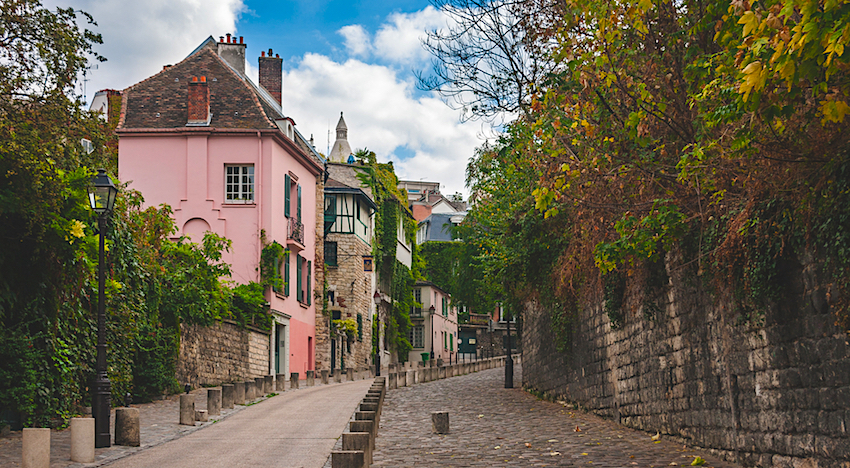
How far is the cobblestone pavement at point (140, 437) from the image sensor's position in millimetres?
9906

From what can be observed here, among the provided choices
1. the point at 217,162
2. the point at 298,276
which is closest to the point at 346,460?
the point at 217,162

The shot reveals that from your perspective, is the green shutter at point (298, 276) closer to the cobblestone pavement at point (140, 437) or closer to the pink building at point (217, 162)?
the pink building at point (217, 162)

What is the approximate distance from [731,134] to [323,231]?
2936 cm

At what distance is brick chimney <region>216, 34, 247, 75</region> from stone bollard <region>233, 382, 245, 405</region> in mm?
18742

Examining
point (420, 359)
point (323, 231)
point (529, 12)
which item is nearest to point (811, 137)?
point (529, 12)

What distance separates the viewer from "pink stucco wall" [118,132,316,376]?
2894 cm

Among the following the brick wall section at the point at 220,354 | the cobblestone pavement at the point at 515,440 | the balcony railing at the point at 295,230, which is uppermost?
the balcony railing at the point at 295,230

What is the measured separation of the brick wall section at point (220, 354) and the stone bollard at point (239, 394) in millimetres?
2103

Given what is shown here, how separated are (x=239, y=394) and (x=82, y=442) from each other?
8950 millimetres

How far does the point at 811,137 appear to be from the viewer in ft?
23.3

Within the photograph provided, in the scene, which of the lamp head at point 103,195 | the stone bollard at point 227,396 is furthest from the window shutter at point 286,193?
the lamp head at point 103,195

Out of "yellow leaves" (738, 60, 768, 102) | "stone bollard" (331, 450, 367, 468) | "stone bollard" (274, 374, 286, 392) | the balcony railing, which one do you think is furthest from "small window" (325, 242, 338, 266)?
"yellow leaves" (738, 60, 768, 102)

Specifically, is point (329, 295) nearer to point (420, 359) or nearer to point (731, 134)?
point (420, 359)

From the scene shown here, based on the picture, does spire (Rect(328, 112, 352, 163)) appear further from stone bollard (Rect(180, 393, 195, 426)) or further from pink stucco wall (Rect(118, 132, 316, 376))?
stone bollard (Rect(180, 393, 195, 426))
